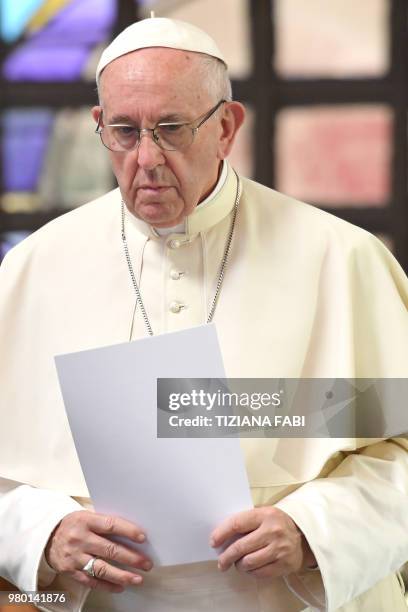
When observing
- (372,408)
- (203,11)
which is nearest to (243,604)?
(372,408)

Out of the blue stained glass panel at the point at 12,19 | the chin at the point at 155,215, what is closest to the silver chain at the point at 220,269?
the chin at the point at 155,215

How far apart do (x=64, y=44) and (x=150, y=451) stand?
14.3ft

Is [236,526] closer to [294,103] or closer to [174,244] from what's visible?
[174,244]

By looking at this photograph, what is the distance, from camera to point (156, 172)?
117 inches

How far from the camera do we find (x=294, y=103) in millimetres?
6578

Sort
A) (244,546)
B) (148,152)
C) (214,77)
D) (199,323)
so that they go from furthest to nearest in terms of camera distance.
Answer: (199,323) → (214,77) → (148,152) → (244,546)

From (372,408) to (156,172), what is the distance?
820 millimetres

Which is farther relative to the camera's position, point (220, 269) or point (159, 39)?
point (220, 269)

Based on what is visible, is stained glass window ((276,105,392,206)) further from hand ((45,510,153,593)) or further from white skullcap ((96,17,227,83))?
hand ((45,510,153,593))

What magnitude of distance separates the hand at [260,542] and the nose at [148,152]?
85 centimetres

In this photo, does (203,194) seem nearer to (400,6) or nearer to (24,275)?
(24,275)

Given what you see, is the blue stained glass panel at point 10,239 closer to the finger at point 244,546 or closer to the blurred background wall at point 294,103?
the blurred background wall at point 294,103

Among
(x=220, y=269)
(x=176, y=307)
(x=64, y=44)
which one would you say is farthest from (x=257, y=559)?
(x=64, y=44)

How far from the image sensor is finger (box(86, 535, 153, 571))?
9.21 ft
